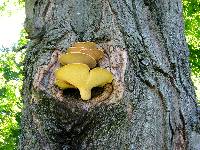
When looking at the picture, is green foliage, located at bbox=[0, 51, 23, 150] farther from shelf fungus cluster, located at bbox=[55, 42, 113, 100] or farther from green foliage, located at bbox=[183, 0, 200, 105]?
shelf fungus cluster, located at bbox=[55, 42, 113, 100]

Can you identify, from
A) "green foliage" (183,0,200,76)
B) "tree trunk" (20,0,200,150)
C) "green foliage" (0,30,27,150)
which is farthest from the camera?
"green foliage" (0,30,27,150)

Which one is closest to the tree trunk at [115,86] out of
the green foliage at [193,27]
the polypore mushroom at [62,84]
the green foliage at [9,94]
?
the polypore mushroom at [62,84]

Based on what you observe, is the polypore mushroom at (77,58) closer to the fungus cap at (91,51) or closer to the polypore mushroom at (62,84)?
the fungus cap at (91,51)

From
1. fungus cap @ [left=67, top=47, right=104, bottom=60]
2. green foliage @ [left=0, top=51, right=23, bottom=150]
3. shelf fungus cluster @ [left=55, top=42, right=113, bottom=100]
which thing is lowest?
shelf fungus cluster @ [left=55, top=42, right=113, bottom=100]

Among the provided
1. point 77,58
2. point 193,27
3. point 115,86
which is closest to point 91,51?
point 77,58

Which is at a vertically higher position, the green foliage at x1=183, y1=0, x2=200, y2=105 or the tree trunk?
the green foliage at x1=183, y1=0, x2=200, y2=105

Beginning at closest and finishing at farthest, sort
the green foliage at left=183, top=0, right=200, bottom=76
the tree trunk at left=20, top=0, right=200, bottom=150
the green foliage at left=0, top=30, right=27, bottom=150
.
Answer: the tree trunk at left=20, top=0, right=200, bottom=150 → the green foliage at left=183, top=0, right=200, bottom=76 → the green foliage at left=0, top=30, right=27, bottom=150

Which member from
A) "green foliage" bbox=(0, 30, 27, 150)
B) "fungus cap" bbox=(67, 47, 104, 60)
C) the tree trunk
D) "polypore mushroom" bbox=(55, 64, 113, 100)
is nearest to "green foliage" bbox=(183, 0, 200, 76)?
"green foliage" bbox=(0, 30, 27, 150)

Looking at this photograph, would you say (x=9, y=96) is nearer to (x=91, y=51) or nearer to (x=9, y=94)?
(x=9, y=94)
